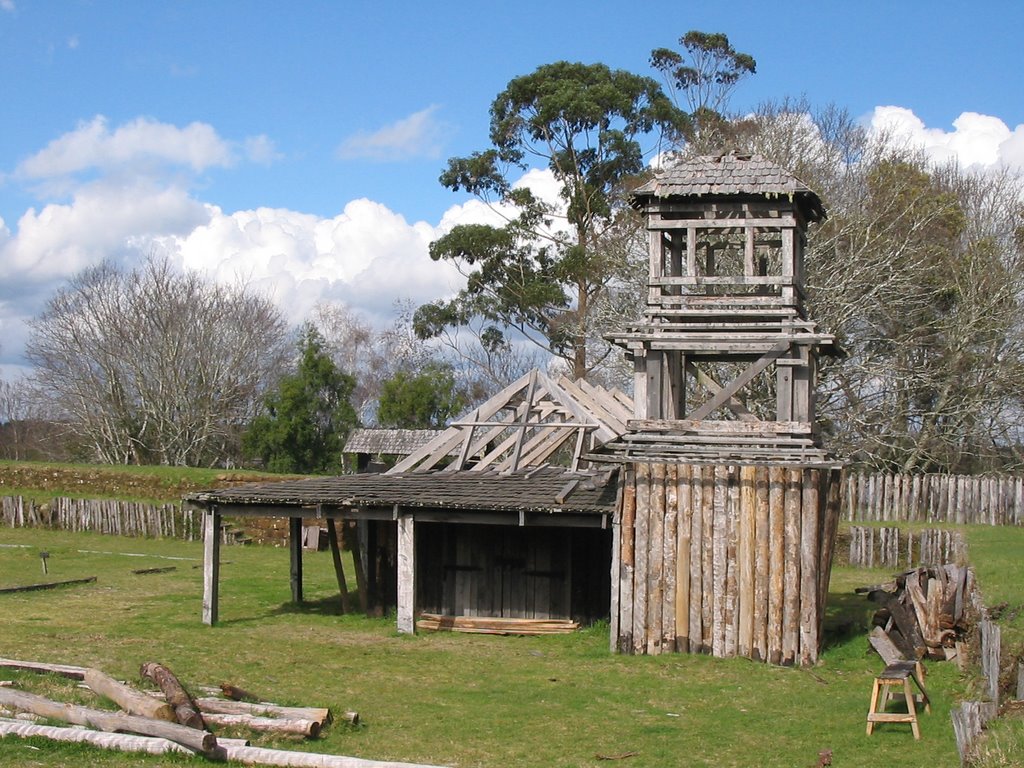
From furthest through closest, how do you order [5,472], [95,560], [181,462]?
[181,462] → [5,472] → [95,560]

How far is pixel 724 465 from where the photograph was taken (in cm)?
1684

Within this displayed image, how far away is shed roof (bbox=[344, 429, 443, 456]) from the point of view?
40.4 meters

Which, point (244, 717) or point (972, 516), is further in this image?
point (972, 516)

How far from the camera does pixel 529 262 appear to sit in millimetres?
44625

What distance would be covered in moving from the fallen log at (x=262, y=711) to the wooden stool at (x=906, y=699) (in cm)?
551

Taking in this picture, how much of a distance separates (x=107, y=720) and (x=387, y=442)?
97.4ft

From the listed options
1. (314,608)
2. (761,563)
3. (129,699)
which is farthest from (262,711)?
(314,608)

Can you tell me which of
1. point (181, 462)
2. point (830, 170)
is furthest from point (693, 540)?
point (181, 462)

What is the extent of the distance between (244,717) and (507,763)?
252 cm

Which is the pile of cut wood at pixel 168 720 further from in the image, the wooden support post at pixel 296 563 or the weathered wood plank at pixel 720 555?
the wooden support post at pixel 296 563

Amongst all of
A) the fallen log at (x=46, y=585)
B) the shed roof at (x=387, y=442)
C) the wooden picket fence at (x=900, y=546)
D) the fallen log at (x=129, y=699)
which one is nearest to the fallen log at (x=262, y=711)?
the fallen log at (x=129, y=699)

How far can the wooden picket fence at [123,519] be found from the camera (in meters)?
35.7

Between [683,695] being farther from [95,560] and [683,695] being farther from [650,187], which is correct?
[95,560]

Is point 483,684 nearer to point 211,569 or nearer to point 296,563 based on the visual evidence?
point 211,569
